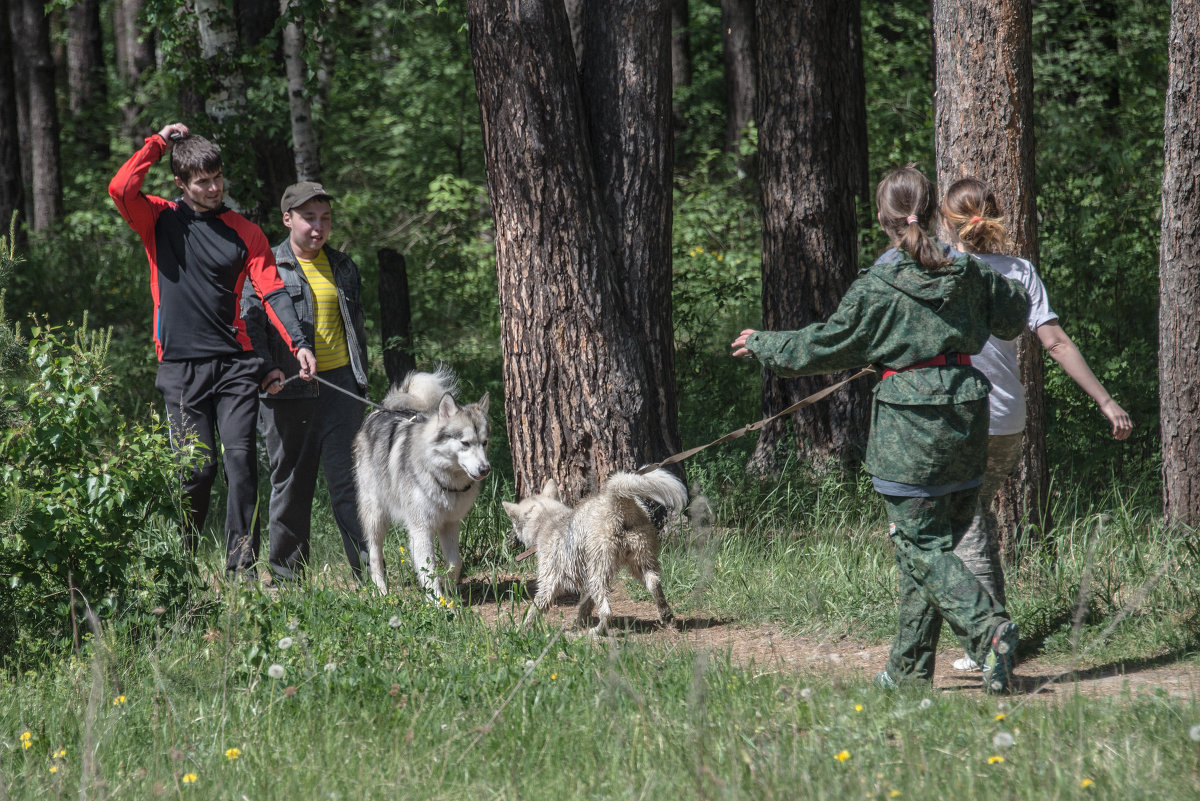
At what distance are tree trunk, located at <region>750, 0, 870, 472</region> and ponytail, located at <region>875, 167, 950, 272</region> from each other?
13.1ft

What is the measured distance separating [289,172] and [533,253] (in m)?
6.16

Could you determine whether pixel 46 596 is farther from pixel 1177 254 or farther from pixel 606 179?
pixel 1177 254

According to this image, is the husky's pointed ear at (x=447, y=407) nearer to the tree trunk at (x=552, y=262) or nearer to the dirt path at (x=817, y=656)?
the tree trunk at (x=552, y=262)

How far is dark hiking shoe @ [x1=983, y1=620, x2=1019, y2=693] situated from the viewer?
349cm

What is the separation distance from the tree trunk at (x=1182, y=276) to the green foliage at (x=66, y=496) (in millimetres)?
4893

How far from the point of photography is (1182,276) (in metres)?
5.28

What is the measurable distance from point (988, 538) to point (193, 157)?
4141 millimetres

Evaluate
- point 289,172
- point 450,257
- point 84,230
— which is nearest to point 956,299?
Answer: point 289,172

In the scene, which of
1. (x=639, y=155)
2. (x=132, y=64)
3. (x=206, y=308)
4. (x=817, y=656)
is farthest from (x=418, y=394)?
(x=132, y=64)

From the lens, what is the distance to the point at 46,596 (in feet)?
14.1

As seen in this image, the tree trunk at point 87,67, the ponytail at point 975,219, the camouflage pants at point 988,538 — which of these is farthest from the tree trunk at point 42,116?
the camouflage pants at point 988,538

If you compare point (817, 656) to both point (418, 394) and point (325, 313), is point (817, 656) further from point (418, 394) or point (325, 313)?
point (325, 313)

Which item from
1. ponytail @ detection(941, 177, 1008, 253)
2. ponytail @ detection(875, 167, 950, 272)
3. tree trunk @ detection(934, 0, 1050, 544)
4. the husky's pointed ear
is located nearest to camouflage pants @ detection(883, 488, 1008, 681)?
ponytail @ detection(875, 167, 950, 272)

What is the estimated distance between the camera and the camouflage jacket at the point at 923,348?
11.7ft
